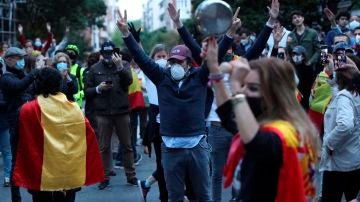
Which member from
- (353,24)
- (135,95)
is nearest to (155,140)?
(135,95)

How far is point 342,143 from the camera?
20.4 ft

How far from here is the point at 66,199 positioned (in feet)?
20.9

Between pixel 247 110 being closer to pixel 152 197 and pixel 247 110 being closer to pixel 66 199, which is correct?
pixel 66 199

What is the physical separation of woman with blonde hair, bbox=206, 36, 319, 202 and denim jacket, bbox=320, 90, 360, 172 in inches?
91.1

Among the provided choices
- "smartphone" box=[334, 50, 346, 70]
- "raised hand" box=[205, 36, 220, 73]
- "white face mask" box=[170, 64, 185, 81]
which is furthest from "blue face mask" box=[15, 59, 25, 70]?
"raised hand" box=[205, 36, 220, 73]

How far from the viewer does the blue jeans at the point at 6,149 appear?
9.68 metres

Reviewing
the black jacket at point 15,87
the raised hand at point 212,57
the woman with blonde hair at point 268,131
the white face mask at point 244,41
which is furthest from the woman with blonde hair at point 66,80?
the white face mask at point 244,41

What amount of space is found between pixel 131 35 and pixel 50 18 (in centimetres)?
2624

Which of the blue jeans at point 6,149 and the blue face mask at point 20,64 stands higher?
the blue face mask at point 20,64

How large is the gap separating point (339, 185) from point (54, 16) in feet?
88.6

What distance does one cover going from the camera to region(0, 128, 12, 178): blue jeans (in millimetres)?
9680

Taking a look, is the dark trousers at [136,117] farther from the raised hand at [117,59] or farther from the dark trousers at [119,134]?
the raised hand at [117,59]

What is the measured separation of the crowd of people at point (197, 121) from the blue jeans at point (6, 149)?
2 centimetres

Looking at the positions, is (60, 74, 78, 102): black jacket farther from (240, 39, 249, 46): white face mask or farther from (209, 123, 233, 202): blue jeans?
(240, 39, 249, 46): white face mask
